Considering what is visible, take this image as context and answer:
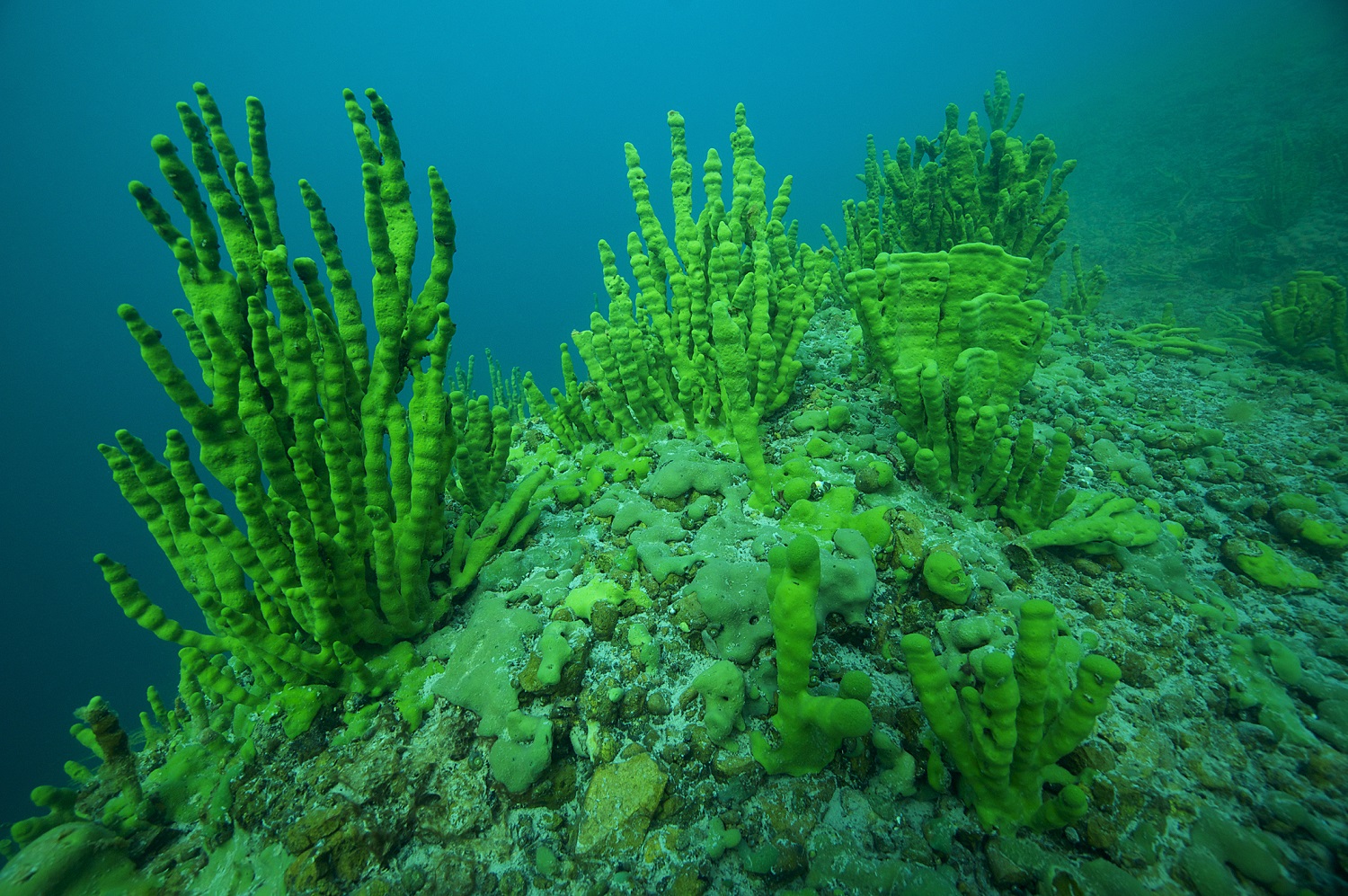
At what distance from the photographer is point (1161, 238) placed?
9812 mm

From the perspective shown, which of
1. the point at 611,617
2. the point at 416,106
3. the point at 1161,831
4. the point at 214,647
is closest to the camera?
the point at 1161,831

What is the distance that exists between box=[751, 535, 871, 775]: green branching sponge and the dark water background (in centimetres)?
950

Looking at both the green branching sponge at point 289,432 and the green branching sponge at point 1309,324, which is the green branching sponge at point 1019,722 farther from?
the green branching sponge at point 1309,324

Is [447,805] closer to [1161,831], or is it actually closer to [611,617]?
[611,617]

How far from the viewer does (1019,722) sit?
1497mm

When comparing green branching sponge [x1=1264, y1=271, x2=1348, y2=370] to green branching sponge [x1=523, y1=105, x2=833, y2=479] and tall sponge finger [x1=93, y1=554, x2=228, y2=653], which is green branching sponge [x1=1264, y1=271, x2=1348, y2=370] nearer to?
green branching sponge [x1=523, y1=105, x2=833, y2=479]

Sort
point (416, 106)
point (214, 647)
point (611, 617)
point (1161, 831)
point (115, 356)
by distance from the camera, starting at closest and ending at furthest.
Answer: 1. point (1161, 831)
2. point (214, 647)
3. point (611, 617)
4. point (115, 356)
5. point (416, 106)

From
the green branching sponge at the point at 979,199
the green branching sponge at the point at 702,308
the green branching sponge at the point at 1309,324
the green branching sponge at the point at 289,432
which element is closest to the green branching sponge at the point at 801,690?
the green branching sponge at the point at 702,308

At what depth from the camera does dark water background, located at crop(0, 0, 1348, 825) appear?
13.8m

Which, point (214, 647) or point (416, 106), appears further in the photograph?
point (416, 106)

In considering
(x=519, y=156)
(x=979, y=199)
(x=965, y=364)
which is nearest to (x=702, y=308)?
(x=965, y=364)

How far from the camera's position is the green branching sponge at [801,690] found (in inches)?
58.0

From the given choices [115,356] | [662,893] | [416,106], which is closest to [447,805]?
[662,893]

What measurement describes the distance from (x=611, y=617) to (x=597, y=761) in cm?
53
